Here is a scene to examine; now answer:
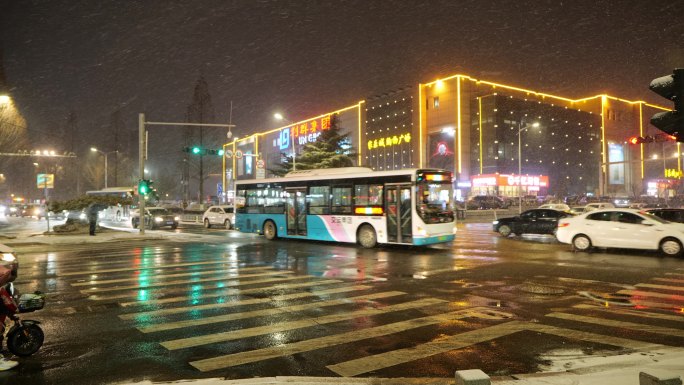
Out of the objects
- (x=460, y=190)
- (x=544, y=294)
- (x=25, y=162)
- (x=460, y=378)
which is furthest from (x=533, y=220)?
(x=25, y=162)

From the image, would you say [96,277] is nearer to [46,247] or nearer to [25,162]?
[46,247]

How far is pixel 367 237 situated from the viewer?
19141mm

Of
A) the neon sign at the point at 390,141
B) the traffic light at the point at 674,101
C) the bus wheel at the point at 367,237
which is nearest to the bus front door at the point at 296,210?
the bus wheel at the point at 367,237

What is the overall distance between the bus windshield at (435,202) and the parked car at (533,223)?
22.4ft

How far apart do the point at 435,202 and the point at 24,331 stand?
47.7 ft

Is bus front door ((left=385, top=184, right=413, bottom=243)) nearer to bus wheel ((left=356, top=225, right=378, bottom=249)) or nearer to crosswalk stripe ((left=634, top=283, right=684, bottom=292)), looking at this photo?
bus wheel ((left=356, top=225, right=378, bottom=249))

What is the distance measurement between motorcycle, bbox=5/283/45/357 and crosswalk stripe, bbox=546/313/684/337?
762 centimetres

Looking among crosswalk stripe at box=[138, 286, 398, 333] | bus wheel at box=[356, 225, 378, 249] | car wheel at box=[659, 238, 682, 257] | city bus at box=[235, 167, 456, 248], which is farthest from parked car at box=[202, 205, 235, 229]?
car wheel at box=[659, 238, 682, 257]

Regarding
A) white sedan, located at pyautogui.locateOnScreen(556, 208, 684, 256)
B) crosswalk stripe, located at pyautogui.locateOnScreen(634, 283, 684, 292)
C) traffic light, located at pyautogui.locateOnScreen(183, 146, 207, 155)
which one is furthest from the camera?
traffic light, located at pyautogui.locateOnScreen(183, 146, 207, 155)

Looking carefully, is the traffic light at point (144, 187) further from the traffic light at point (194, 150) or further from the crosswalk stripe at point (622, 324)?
the crosswalk stripe at point (622, 324)

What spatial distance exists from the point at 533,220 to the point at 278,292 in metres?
17.2

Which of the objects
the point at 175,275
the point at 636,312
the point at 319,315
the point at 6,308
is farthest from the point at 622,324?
the point at 175,275

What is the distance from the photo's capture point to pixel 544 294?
31.4ft

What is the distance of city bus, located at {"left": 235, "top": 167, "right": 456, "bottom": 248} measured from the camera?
17.7 meters
